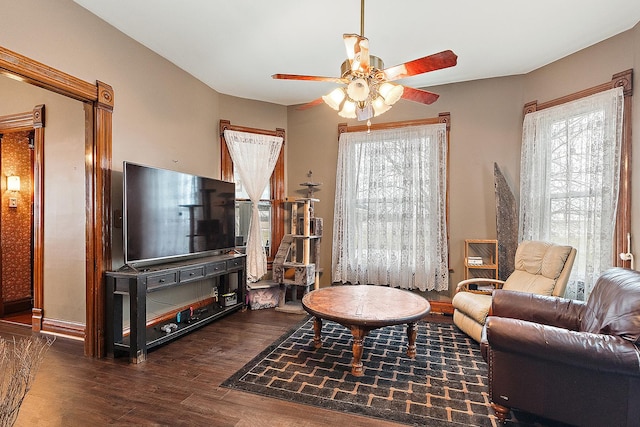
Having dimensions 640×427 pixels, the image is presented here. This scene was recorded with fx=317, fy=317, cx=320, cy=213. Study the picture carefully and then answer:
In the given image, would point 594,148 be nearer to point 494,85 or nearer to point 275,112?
point 494,85

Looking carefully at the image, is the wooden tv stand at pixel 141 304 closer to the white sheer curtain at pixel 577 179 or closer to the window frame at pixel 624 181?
the white sheer curtain at pixel 577 179

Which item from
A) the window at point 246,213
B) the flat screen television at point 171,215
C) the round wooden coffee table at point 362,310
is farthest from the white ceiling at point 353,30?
the round wooden coffee table at point 362,310

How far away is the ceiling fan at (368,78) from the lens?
80.0 inches

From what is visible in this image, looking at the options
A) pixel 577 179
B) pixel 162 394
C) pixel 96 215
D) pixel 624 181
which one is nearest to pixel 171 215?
pixel 96 215

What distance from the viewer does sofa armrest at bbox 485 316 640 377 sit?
1.61 meters

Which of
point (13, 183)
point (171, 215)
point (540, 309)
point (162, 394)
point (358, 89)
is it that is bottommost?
point (162, 394)

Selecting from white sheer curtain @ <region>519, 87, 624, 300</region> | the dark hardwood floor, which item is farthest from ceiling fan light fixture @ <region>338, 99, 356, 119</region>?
white sheer curtain @ <region>519, 87, 624, 300</region>

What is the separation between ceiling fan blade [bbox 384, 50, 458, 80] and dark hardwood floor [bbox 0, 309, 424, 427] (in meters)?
2.26

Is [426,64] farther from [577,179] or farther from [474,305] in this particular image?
[577,179]

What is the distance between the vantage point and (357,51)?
2111mm

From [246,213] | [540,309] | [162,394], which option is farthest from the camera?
[246,213]

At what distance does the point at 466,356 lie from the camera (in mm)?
2836

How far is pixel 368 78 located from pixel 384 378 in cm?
226

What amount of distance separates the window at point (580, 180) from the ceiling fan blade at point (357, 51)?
2654 mm
